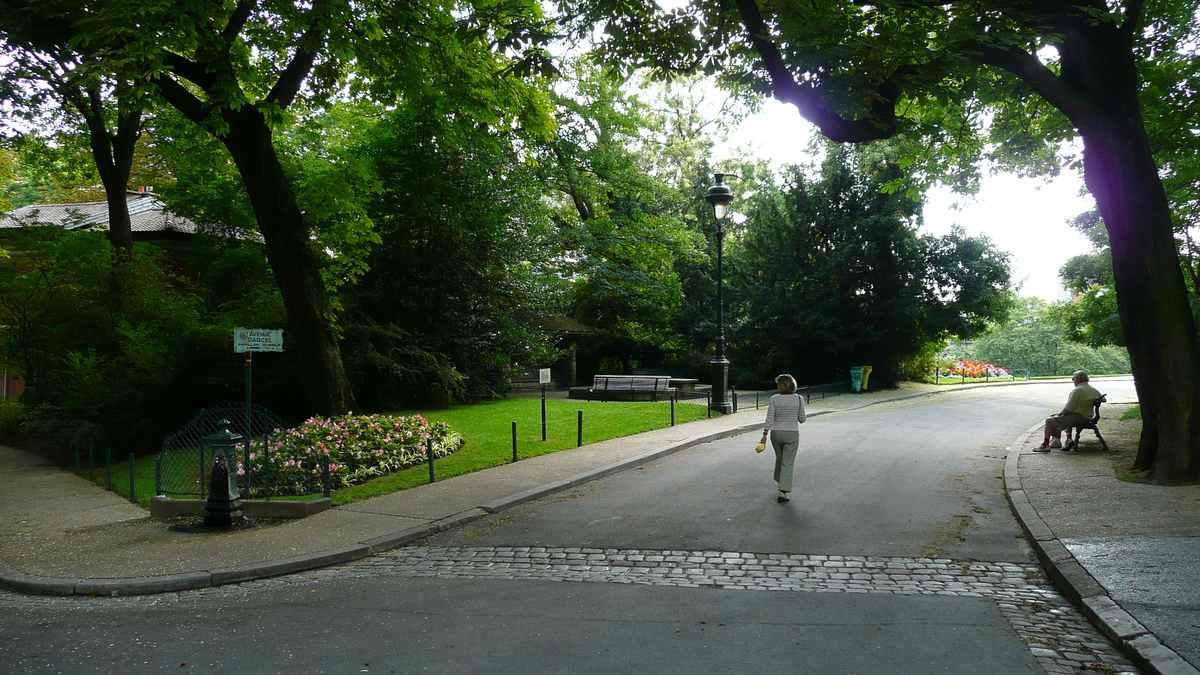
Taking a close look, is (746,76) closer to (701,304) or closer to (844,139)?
(844,139)

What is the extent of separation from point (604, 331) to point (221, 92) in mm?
24142

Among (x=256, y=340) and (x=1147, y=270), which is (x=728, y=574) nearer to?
(x=256, y=340)

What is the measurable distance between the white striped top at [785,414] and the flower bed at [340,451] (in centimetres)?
512

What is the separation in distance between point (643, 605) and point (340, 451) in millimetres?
6898

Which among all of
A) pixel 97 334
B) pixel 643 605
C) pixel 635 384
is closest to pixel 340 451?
pixel 643 605

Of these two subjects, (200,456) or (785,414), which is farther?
(200,456)

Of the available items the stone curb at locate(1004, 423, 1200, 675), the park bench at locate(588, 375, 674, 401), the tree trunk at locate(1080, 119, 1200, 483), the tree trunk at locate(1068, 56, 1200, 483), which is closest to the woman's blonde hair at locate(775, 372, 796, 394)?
the stone curb at locate(1004, 423, 1200, 675)

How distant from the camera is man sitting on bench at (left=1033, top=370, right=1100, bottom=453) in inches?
499

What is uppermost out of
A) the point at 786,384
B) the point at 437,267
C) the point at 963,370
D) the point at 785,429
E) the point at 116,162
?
the point at 116,162

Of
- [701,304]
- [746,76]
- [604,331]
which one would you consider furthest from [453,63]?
[701,304]

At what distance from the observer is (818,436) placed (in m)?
16.2

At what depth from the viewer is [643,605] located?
5.58 meters

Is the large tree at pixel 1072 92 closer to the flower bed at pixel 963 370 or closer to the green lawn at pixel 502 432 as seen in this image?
the green lawn at pixel 502 432

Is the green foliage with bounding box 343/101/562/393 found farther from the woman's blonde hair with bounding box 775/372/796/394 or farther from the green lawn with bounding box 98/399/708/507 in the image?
the woman's blonde hair with bounding box 775/372/796/394
